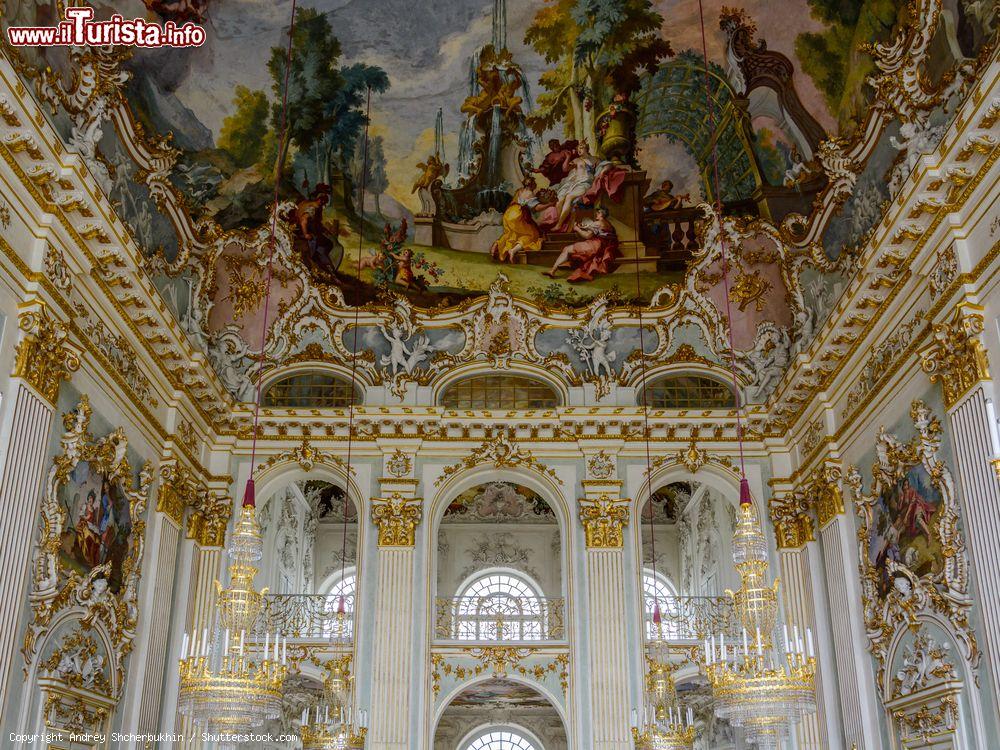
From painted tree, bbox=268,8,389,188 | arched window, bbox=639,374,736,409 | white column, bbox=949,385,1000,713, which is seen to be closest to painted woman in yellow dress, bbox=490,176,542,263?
painted tree, bbox=268,8,389,188

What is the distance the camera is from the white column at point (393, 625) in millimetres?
15508

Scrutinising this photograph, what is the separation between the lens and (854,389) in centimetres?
1427

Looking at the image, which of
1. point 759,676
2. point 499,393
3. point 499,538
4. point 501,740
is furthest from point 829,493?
point 501,740

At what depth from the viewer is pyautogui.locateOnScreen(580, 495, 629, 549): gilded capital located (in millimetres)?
16688

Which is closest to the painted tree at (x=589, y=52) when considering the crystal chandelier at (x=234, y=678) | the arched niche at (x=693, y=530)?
the arched niche at (x=693, y=530)

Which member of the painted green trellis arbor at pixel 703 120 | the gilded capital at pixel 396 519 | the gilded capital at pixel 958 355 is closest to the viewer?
the gilded capital at pixel 958 355

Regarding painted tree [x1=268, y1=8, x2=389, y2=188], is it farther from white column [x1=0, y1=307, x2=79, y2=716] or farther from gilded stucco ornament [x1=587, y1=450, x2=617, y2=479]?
gilded stucco ornament [x1=587, y1=450, x2=617, y2=479]

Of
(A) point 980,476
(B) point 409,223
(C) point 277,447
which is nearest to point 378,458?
(C) point 277,447

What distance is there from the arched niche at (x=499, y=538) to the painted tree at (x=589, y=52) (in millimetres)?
11056

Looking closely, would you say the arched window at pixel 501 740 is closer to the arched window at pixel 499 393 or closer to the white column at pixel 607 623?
the white column at pixel 607 623

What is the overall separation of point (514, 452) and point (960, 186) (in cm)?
894

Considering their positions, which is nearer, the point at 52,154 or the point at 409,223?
the point at 52,154

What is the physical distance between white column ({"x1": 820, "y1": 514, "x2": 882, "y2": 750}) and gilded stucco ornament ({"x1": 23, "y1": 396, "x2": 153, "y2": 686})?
9.89 m

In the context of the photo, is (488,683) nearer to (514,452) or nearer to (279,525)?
(514,452)
